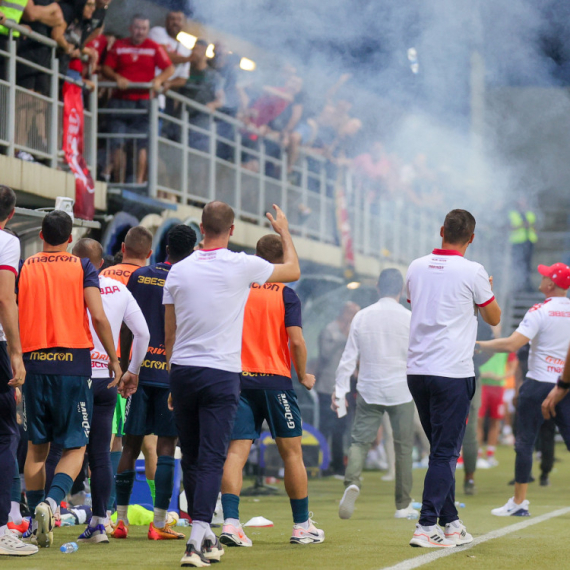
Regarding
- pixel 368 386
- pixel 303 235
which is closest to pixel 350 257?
pixel 303 235

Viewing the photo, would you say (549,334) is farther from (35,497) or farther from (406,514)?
(35,497)

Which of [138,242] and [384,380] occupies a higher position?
[138,242]

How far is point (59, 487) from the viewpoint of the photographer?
611 centimetres

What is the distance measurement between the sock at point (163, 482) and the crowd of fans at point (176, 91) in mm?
4517

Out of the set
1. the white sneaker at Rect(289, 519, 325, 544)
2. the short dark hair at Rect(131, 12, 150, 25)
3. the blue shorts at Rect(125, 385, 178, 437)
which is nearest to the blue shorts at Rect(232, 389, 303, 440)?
the blue shorts at Rect(125, 385, 178, 437)

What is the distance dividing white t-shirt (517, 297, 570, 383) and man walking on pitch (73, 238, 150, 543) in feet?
11.2

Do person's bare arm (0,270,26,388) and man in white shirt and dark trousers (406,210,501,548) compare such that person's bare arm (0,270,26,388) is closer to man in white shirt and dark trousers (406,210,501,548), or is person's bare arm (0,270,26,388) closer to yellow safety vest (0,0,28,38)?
man in white shirt and dark trousers (406,210,501,548)

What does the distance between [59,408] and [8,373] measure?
1.77 ft

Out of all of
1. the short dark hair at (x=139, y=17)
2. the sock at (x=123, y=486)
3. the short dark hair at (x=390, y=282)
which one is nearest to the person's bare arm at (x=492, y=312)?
the sock at (x=123, y=486)

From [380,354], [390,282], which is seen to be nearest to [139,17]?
[390,282]

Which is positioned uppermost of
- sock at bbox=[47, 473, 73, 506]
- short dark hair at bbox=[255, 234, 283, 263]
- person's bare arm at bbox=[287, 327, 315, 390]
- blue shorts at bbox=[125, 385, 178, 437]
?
short dark hair at bbox=[255, 234, 283, 263]

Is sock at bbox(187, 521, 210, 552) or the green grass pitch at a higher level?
sock at bbox(187, 521, 210, 552)

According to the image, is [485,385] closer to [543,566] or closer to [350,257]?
[350,257]

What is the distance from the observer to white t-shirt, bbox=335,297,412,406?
894 cm
